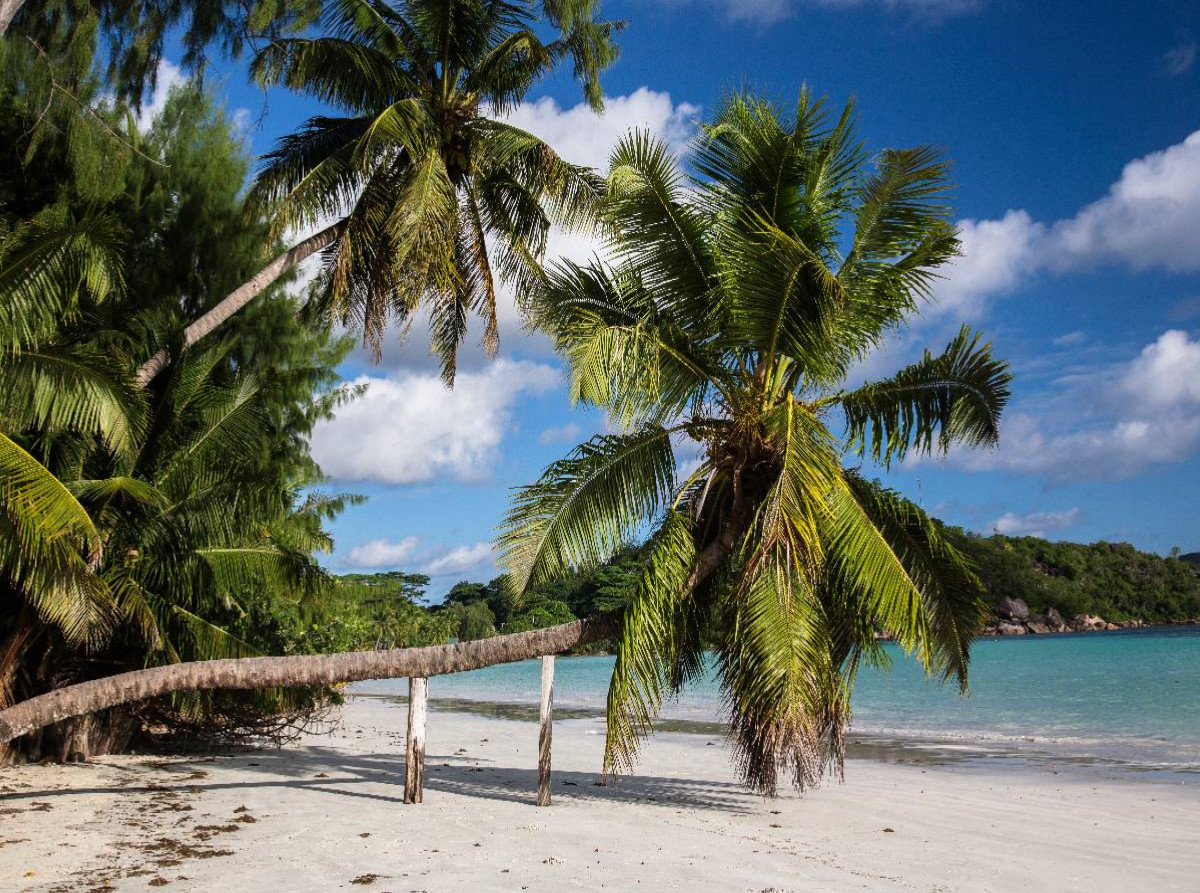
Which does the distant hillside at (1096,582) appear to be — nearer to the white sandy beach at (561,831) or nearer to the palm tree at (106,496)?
the white sandy beach at (561,831)

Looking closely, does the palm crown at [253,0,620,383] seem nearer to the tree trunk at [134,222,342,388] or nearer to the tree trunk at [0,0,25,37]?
the tree trunk at [134,222,342,388]

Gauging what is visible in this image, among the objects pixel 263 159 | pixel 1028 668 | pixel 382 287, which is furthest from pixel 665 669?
pixel 1028 668

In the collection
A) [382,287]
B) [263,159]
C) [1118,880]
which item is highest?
[263,159]

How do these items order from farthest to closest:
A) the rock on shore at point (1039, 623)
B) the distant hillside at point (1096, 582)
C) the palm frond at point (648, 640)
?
the rock on shore at point (1039, 623)
the distant hillside at point (1096, 582)
the palm frond at point (648, 640)

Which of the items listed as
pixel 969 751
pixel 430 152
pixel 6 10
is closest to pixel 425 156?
pixel 430 152

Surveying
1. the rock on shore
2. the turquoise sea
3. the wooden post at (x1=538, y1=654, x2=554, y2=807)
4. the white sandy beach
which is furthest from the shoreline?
the rock on shore

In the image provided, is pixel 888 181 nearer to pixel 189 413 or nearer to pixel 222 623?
pixel 189 413

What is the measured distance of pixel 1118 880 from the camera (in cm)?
746

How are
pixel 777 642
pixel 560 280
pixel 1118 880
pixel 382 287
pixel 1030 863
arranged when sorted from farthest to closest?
pixel 382 287, pixel 560 280, pixel 777 642, pixel 1030 863, pixel 1118 880

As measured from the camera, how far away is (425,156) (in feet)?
45.2

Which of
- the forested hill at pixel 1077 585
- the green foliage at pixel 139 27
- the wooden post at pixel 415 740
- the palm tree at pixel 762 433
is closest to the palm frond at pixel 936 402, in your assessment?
the palm tree at pixel 762 433

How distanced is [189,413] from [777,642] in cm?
813

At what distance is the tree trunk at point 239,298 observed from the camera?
1233 centimetres

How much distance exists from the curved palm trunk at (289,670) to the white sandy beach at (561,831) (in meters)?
0.95
